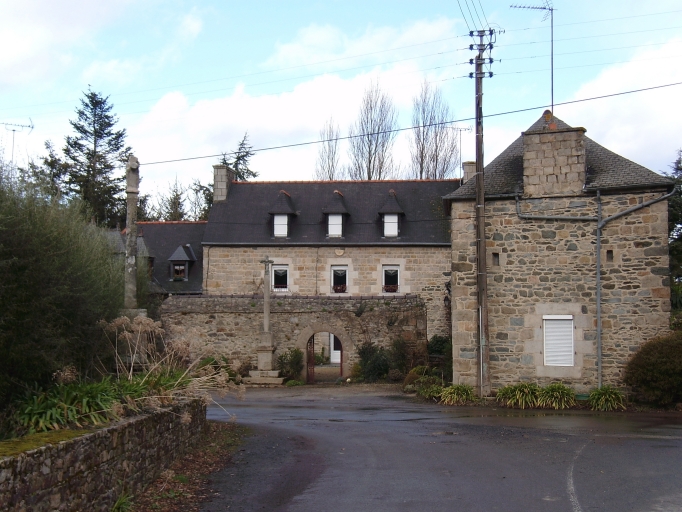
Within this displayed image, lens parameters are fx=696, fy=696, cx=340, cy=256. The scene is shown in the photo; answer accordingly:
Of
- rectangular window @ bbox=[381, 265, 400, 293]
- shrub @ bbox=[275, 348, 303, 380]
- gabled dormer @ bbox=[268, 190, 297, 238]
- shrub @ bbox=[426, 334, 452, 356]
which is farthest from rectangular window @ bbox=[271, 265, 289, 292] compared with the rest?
shrub @ bbox=[426, 334, 452, 356]

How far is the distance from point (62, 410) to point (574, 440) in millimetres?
8210

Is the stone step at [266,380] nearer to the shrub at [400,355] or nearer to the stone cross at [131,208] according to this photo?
the shrub at [400,355]

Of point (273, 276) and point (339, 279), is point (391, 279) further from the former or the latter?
point (273, 276)

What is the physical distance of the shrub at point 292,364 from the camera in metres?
25.0

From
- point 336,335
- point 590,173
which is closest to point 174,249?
point 336,335

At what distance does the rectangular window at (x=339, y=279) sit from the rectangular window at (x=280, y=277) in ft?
6.76

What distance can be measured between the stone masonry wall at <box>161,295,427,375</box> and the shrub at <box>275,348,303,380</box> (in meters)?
0.34

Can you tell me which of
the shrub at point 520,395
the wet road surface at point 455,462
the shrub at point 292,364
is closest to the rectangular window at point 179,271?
the shrub at point 292,364

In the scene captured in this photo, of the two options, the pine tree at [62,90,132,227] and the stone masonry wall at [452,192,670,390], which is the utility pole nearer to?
the stone masonry wall at [452,192,670,390]

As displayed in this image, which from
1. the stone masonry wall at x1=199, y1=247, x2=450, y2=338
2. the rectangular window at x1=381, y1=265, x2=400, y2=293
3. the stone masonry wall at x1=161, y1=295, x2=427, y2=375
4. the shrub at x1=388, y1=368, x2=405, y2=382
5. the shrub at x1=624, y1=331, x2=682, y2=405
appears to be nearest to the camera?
the shrub at x1=624, y1=331, x2=682, y2=405

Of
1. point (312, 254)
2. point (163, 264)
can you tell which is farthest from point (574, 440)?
point (163, 264)

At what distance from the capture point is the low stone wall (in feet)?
17.3

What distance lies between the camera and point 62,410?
23.9 ft

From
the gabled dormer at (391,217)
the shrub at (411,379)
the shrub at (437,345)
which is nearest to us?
the shrub at (411,379)
